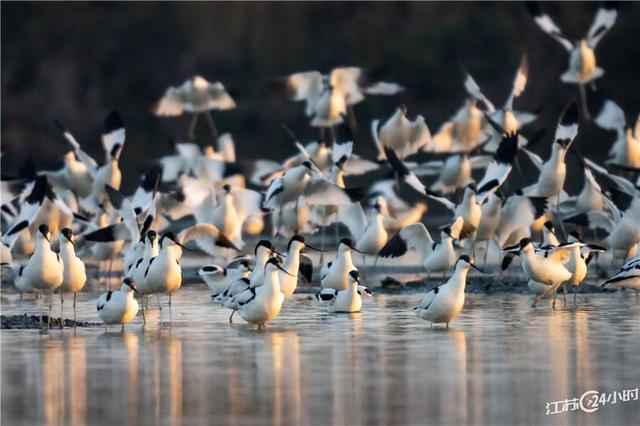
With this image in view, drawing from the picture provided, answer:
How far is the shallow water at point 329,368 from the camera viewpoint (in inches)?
371

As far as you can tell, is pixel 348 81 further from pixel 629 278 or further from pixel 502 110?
pixel 629 278

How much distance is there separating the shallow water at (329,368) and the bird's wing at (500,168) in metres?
2.48

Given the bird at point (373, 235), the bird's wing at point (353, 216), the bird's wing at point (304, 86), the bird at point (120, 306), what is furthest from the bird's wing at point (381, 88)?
the bird at point (120, 306)

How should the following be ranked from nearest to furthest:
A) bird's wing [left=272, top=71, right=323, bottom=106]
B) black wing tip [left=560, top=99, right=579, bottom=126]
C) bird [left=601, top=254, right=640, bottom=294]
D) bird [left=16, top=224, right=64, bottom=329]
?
1. bird [left=16, top=224, right=64, bottom=329]
2. bird [left=601, top=254, right=640, bottom=294]
3. black wing tip [left=560, top=99, right=579, bottom=126]
4. bird's wing [left=272, top=71, right=323, bottom=106]

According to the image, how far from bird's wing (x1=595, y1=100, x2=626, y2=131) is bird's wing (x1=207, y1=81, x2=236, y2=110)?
200 inches

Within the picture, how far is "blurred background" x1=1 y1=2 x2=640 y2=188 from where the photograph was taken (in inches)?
1368

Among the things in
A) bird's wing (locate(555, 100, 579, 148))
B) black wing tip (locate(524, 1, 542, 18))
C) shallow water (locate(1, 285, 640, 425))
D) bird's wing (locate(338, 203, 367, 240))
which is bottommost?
shallow water (locate(1, 285, 640, 425))

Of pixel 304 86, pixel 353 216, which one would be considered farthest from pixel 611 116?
pixel 353 216

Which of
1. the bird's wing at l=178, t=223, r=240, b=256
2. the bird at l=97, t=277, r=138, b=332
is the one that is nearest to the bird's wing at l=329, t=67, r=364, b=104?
the bird's wing at l=178, t=223, r=240, b=256

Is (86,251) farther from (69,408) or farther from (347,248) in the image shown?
(69,408)

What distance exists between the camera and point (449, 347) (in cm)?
1192

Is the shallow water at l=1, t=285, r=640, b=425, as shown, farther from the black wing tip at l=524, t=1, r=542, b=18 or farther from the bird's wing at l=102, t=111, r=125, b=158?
the black wing tip at l=524, t=1, r=542, b=18

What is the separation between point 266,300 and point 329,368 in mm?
2000

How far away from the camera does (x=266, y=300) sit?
1292cm
